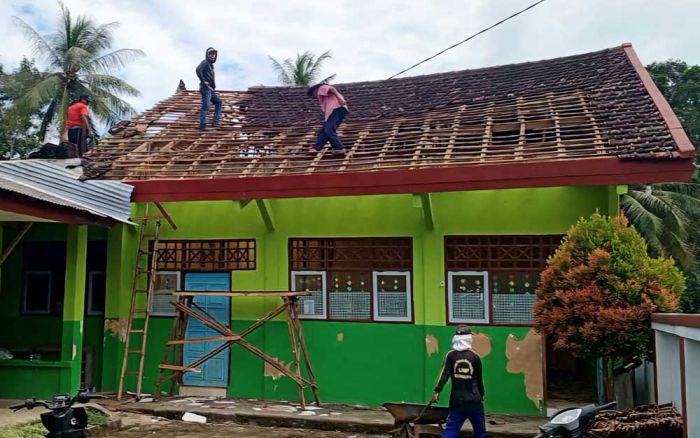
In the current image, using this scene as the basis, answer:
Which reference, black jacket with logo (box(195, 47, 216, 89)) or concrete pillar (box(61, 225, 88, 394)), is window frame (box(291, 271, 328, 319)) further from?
black jacket with logo (box(195, 47, 216, 89))

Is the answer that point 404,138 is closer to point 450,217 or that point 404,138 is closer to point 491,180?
point 450,217

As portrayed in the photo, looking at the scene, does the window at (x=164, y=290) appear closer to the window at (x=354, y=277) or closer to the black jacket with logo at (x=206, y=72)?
the window at (x=354, y=277)

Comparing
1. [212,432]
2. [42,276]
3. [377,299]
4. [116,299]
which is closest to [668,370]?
[377,299]

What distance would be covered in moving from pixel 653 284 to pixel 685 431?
2.05m

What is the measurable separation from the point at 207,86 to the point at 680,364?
10.1 m

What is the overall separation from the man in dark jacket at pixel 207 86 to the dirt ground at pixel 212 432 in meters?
6.17

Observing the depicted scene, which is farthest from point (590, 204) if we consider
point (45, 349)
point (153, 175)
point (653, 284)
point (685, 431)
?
point (45, 349)

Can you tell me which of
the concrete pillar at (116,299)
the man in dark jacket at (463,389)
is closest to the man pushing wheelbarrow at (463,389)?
the man in dark jacket at (463,389)

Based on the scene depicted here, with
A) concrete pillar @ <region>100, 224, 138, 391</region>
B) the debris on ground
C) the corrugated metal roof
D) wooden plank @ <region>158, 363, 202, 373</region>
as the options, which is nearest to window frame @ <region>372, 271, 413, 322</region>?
wooden plank @ <region>158, 363, 202, 373</region>

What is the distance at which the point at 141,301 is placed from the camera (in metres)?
10.6

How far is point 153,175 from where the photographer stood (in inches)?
395

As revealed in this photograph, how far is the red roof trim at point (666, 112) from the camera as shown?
729 centimetres

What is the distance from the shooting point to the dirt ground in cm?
800

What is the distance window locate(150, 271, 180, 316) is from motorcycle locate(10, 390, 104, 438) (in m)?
5.35
